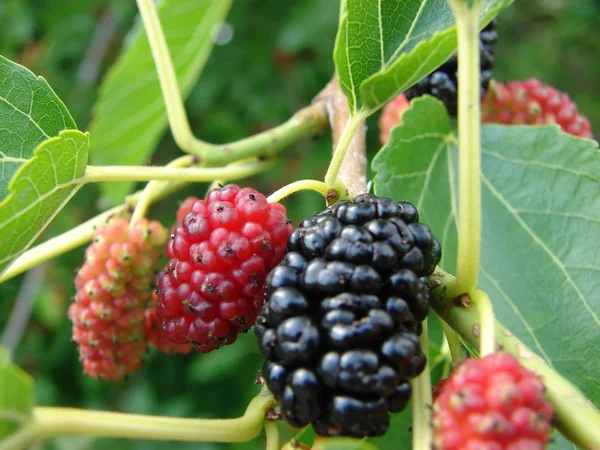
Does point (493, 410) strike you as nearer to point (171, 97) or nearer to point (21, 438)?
point (21, 438)

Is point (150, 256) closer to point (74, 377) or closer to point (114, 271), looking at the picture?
point (114, 271)

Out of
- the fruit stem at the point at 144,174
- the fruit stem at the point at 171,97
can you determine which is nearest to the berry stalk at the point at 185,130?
the fruit stem at the point at 171,97

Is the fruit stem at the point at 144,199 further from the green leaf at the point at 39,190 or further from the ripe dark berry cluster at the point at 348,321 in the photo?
the ripe dark berry cluster at the point at 348,321

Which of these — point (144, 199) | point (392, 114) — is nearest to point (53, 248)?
point (144, 199)

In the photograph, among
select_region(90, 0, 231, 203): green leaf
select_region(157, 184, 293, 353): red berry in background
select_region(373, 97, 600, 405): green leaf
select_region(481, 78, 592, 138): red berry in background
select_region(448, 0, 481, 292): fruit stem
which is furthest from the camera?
select_region(90, 0, 231, 203): green leaf

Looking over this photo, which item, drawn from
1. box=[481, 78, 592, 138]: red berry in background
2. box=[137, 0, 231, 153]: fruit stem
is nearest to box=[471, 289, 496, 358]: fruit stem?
box=[137, 0, 231, 153]: fruit stem

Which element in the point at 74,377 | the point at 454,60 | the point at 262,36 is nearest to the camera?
the point at 454,60

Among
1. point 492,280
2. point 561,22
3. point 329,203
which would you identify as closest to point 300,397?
point 329,203

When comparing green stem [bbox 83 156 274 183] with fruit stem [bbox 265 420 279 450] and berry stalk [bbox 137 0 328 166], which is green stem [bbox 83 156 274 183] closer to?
berry stalk [bbox 137 0 328 166]
